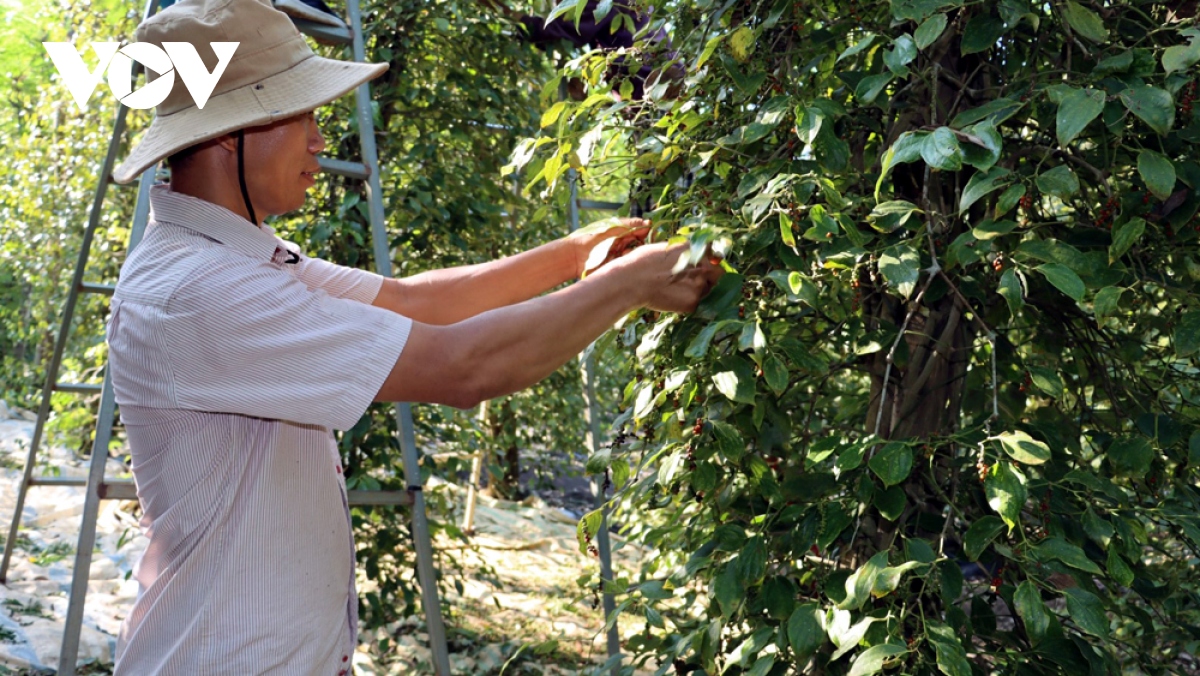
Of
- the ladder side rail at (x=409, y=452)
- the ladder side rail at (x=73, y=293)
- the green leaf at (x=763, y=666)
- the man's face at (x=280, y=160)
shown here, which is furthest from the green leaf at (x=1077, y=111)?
the ladder side rail at (x=73, y=293)

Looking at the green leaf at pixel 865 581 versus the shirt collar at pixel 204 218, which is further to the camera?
the shirt collar at pixel 204 218

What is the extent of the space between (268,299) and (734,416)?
679mm

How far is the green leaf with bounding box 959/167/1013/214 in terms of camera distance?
51.9 inches

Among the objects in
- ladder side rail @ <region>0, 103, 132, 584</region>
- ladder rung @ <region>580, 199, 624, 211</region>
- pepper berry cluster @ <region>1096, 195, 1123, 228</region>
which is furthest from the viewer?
ladder rung @ <region>580, 199, 624, 211</region>

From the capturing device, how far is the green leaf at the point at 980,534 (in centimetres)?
138

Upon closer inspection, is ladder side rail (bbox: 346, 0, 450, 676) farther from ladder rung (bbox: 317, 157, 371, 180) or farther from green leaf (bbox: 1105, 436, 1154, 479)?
green leaf (bbox: 1105, 436, 1154, 479)

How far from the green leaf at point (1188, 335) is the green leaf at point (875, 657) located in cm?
53

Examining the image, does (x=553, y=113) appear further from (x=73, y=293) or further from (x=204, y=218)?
(x=73, y=293)

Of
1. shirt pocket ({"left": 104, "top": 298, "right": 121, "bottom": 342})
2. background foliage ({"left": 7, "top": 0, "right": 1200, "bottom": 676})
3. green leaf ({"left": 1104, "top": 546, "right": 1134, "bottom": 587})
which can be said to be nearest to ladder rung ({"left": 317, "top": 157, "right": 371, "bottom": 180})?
background foliage ({"left": 7, "top": 0, "right": 1200, "bottom": 676})

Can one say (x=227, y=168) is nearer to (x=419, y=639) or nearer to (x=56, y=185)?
(x=419, y=639)

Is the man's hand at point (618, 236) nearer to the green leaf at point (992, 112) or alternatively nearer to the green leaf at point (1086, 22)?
the green leaf at point (992, 112)

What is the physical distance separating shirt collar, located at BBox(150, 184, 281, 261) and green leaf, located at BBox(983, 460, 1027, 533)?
1021mm

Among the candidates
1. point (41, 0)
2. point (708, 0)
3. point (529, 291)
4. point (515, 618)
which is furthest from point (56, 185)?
point (708, 0)

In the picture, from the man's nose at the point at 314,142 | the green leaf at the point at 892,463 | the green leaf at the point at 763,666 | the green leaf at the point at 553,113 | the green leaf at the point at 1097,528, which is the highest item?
the man's nose at the point at 314,142
